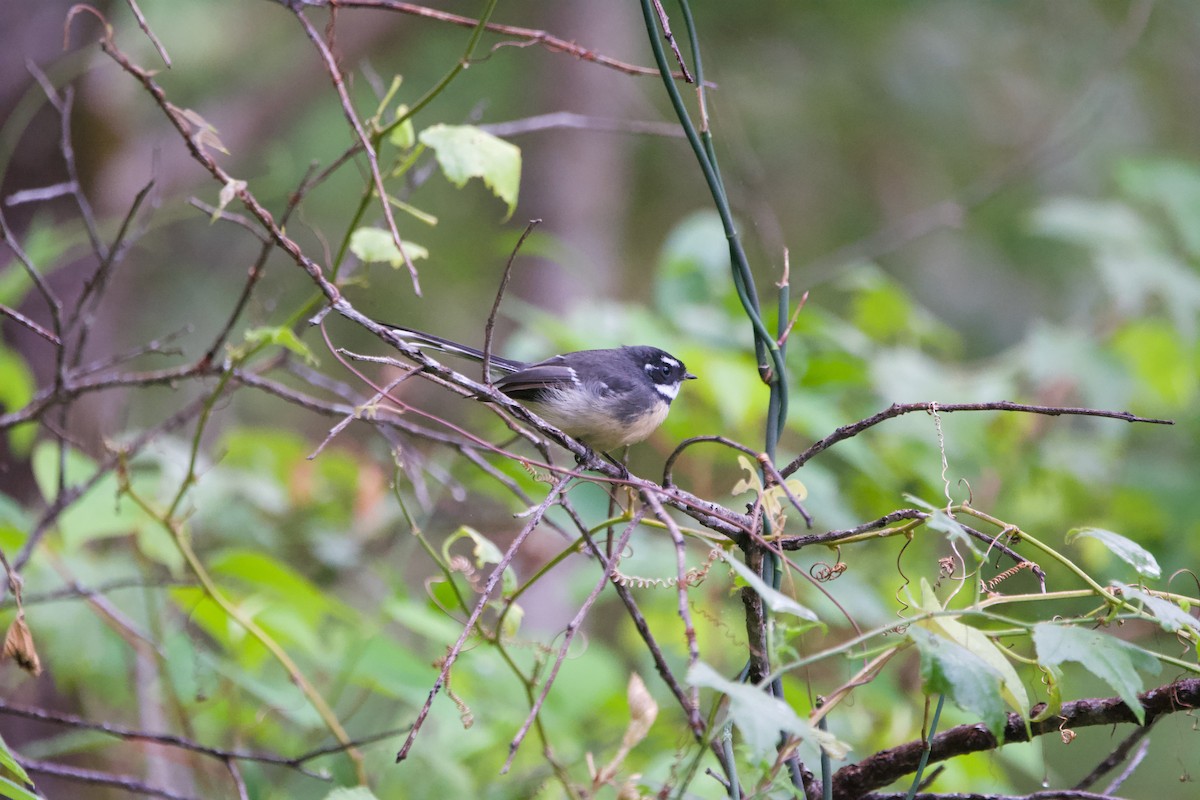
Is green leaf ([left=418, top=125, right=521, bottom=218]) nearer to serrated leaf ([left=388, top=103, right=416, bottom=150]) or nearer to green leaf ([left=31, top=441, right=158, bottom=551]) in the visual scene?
serrated leaf ([left=388, top=103, right=416, bottom=150])

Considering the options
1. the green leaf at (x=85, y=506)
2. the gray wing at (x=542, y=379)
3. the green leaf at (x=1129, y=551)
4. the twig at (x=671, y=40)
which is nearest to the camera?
the green leaf at (x=1129, y=551)

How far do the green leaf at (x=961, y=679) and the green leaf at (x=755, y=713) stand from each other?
21 cm

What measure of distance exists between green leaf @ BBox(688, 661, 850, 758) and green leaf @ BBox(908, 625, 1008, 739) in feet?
0.67

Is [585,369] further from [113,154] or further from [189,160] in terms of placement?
[189,160]

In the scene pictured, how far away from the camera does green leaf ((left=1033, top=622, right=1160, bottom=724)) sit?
4.60 feet

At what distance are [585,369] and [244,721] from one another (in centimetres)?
179

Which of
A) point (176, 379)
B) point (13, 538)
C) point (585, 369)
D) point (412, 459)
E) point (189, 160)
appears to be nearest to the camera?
point (176, 379)

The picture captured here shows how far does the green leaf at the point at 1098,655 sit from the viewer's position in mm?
1402

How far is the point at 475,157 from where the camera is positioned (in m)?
2.29

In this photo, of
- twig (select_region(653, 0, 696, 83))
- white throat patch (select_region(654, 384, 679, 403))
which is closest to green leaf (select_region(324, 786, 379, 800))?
twig (select_region(653, 0, 696, 83))

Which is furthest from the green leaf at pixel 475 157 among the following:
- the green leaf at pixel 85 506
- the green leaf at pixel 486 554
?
the green leaf at pixel 85 506

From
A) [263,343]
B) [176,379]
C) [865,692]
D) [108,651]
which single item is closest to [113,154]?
[108,651]

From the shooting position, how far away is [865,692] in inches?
137

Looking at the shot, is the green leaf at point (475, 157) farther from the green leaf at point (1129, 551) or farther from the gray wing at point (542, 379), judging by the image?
the gray wing at point (542, 379)
